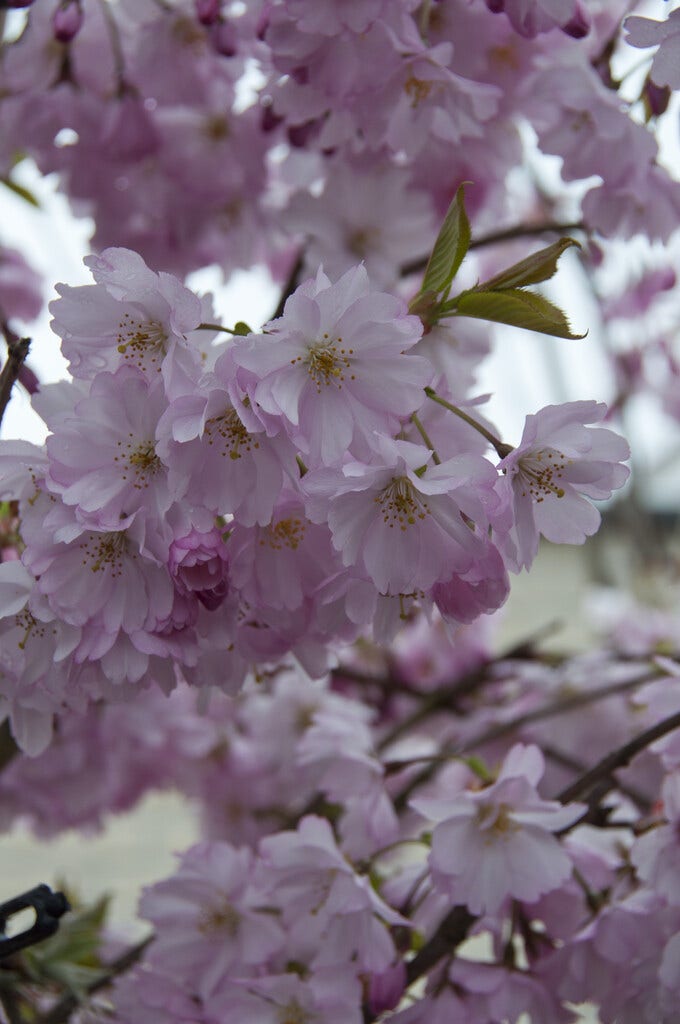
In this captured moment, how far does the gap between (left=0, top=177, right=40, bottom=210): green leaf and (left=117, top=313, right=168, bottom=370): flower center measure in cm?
52

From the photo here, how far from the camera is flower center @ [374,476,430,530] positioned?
0.48 meters

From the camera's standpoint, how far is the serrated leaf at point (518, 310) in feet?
1.59

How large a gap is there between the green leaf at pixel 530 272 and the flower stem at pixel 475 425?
0.18ft

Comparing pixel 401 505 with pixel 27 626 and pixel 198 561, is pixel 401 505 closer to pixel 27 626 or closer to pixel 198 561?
pixel 198 561

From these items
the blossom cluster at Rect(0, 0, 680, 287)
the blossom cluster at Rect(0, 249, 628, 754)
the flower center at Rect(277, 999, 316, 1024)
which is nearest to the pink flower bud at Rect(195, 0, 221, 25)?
the blossom cluster at Rect(0, 0, 680, 287)

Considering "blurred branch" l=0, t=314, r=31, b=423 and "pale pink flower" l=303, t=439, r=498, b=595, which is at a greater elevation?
"blurred branch" l=0, t=314, r=31, b=423

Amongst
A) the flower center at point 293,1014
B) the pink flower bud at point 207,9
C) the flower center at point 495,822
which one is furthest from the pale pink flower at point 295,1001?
the pink flower bud at point 207,9

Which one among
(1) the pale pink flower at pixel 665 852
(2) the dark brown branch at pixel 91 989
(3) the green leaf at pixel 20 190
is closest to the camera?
(1) the pale pink flower at pixel 665 852

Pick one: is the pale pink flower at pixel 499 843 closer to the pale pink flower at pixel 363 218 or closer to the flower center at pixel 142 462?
the flower center at pixel 142 462

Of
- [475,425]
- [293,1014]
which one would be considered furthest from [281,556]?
[293,1014]

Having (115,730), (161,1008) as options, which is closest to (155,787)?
(115,730)

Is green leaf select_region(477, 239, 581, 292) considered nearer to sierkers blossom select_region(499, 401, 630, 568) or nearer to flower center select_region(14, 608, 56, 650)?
sierkers blossom select_region(499, 401, 630, 568)

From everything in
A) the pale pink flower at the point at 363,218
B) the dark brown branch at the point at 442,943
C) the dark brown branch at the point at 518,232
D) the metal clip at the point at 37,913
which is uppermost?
the pale pink flower at the point at 363,218

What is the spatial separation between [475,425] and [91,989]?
59 centimetres
